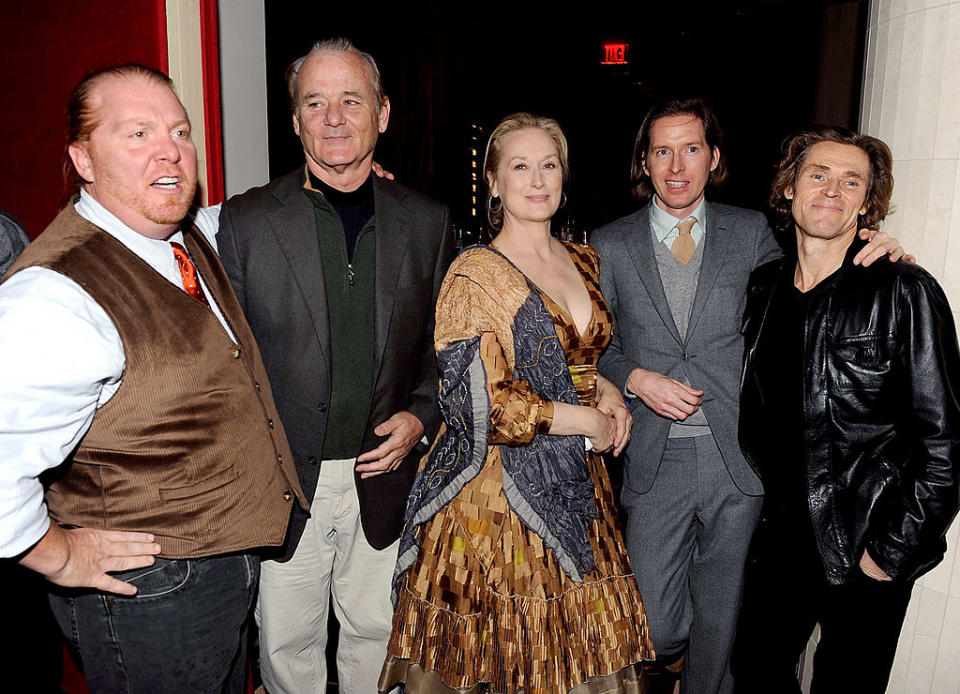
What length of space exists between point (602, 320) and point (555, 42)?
27.7 feet

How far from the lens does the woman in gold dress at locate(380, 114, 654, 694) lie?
1.91 m

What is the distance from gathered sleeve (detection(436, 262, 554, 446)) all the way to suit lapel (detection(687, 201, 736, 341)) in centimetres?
60

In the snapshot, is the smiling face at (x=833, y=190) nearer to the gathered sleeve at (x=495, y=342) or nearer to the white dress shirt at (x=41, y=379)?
the gathered sleeve at (x=495, y=342)

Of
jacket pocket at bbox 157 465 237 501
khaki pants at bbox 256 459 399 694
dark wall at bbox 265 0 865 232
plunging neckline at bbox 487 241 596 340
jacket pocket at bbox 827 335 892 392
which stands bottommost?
khaki pants at bbox 256 459 399 694

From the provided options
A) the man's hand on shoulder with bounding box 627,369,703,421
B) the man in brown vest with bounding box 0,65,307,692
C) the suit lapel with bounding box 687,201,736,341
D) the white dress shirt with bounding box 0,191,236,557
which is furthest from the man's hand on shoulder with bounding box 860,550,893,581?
the white dress shirt with bounding box 0,191,236,557

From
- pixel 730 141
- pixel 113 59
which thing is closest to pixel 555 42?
pixel 730 141

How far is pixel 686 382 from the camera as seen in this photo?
87.9 inches

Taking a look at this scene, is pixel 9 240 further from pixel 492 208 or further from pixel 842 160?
pixel 842 160

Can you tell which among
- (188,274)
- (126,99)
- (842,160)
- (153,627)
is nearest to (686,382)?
(842,160)

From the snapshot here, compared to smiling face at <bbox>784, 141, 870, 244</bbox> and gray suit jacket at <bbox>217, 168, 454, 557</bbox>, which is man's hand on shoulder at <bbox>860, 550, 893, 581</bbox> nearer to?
smiling face at <bbox>784, 141, 870, 244</bbox>

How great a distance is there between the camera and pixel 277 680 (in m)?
2.23

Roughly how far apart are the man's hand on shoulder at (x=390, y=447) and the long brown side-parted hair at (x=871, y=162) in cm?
134

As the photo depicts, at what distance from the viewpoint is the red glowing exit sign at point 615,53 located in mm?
9656

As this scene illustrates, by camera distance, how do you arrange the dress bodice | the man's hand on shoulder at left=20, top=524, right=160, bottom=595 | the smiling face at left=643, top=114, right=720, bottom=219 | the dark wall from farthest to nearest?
the dark wall
the smiling face at left=643, top=114, right=720, bottom=219
the dress bodice
the man's hand on shoulder at left=20, top=524, right=160, bottom=595
